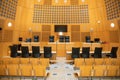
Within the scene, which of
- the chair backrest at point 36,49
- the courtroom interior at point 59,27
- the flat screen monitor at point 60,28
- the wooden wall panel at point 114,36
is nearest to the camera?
the chair backrest at point 36,49

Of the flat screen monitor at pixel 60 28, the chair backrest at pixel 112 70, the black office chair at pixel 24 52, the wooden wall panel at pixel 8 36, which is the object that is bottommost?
the chair backrest at pixel 112 70

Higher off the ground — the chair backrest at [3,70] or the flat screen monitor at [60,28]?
the flat screen monitor at [60,28]

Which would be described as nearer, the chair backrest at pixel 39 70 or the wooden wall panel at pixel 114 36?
the chair backrest at pixel 39 70

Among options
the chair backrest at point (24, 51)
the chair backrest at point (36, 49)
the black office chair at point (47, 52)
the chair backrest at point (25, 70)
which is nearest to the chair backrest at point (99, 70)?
the chair backrest at point (25, 70)

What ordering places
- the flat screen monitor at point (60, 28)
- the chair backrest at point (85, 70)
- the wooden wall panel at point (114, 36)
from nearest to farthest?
the chair backrest at point (85, 70) < the wooden wall panel at point (114, 36) < the flat screen monitor at point (60, 28)

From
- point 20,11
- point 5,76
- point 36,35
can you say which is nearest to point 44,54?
point 5,76

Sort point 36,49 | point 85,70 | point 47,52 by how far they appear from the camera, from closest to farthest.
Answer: point 85,70 < point 36,49 < point 47,52

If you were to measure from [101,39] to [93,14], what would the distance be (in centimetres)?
231

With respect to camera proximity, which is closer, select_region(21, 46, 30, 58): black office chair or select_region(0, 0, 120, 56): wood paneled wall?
select_region(21, 46, 30, 58): black office chair

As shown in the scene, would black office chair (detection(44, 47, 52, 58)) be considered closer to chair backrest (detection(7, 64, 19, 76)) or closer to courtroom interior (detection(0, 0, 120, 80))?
courtroom interior (detection(0, 0, 120, 80))

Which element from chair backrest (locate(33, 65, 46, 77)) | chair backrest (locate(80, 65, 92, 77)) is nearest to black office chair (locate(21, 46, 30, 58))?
chair backrest (locate(33, 65, 46, 77))

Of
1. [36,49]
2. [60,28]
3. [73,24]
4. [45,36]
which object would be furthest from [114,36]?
[36,49]

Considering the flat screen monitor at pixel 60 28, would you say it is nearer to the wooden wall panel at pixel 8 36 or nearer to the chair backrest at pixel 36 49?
the wooden wall panel at pixel 8 36

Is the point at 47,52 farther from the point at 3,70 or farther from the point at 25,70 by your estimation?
the point at 3,70
